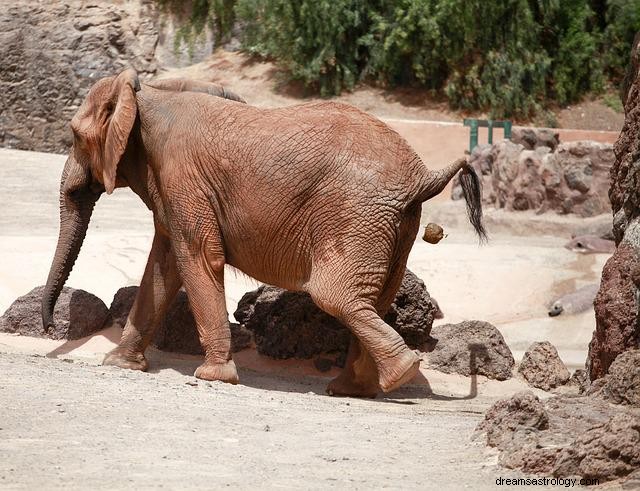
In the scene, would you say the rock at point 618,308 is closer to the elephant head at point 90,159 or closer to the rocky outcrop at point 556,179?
the elephant head at point 90,159

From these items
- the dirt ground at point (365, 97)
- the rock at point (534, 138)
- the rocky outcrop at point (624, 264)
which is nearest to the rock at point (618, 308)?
the rocky outcrop at point (624, 264)

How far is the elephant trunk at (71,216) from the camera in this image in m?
9.88

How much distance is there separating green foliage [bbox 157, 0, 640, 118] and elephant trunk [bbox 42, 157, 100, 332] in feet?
61.6

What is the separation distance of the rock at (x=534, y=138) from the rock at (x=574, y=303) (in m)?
7.75

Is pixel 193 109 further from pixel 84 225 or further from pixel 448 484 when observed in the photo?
pixel 448 484

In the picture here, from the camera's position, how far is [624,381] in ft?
23.8

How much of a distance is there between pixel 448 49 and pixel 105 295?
1839 centimetres

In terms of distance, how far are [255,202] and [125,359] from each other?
167 centimetres

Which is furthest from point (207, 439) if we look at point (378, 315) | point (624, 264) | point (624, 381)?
point (624, 264)

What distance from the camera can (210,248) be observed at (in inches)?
365

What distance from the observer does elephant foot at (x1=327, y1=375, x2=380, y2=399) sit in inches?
365

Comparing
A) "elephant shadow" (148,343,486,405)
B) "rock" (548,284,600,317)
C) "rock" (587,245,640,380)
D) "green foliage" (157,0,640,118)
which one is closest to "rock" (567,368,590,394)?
"rock" (587,245,640,380)

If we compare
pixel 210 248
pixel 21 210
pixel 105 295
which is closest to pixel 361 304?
pixel 210 248

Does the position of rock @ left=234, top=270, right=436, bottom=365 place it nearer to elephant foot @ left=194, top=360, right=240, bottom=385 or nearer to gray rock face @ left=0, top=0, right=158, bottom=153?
elephant foot @ left=194, top=360, right=240, bottom=385
